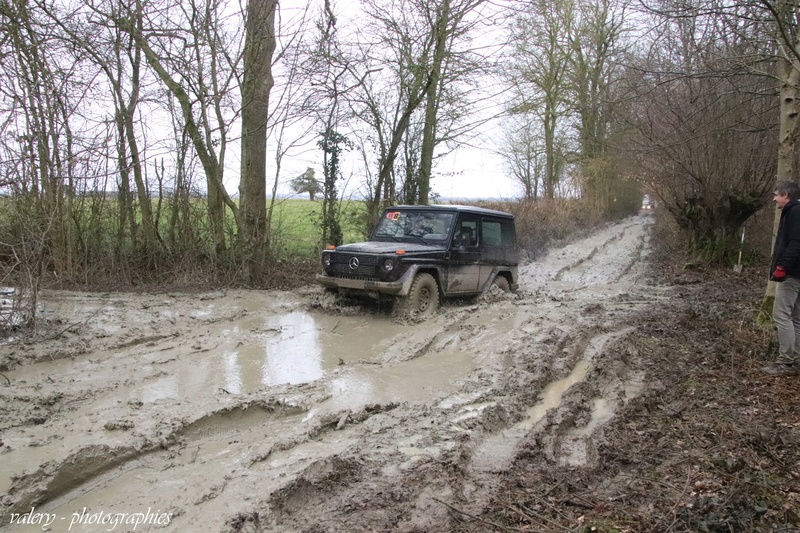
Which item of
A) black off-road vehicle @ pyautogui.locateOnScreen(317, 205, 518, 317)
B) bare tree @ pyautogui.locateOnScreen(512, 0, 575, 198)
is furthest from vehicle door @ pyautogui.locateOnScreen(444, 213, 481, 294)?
bare tree @ pyautogui.locateOnScreen(512, 0, 575, 198)

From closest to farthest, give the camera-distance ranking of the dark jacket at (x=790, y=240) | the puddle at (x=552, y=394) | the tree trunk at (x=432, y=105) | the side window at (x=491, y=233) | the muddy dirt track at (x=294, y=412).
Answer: the muddy dirt track at (x=294, y=412), the puddle at (x=552, y=394), the dark jacket at (x=790, y=240), the side window at (x=491, y=233), the tree trunk at (x=432, y=105)

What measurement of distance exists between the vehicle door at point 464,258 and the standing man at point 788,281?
4368mm

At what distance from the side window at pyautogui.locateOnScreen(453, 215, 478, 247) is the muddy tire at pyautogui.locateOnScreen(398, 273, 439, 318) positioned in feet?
2.88

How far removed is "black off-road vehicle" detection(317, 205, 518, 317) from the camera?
7.89 m

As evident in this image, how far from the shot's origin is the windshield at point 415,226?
8.80m

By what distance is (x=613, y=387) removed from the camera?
17.3 feet

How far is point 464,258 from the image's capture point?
896 centimetres

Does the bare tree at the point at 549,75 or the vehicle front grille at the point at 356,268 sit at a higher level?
the bare tree at the point at 549,75

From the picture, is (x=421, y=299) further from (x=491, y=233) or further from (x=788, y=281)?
(x=788, y=281)

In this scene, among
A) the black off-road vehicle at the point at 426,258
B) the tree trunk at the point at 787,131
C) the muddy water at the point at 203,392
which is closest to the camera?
the muddy water at the point at 203,392

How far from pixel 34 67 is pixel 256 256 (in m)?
4.52

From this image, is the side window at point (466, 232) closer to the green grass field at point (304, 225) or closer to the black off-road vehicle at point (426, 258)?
the black off-road vehicle at point (426, 258)

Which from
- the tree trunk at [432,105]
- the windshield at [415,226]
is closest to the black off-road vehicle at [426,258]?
the windshield at [415,226]

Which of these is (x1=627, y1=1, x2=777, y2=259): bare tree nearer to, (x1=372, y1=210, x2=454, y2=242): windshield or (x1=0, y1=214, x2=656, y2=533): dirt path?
(x1=372, y1=210, x2=454, y2=242): windshield
